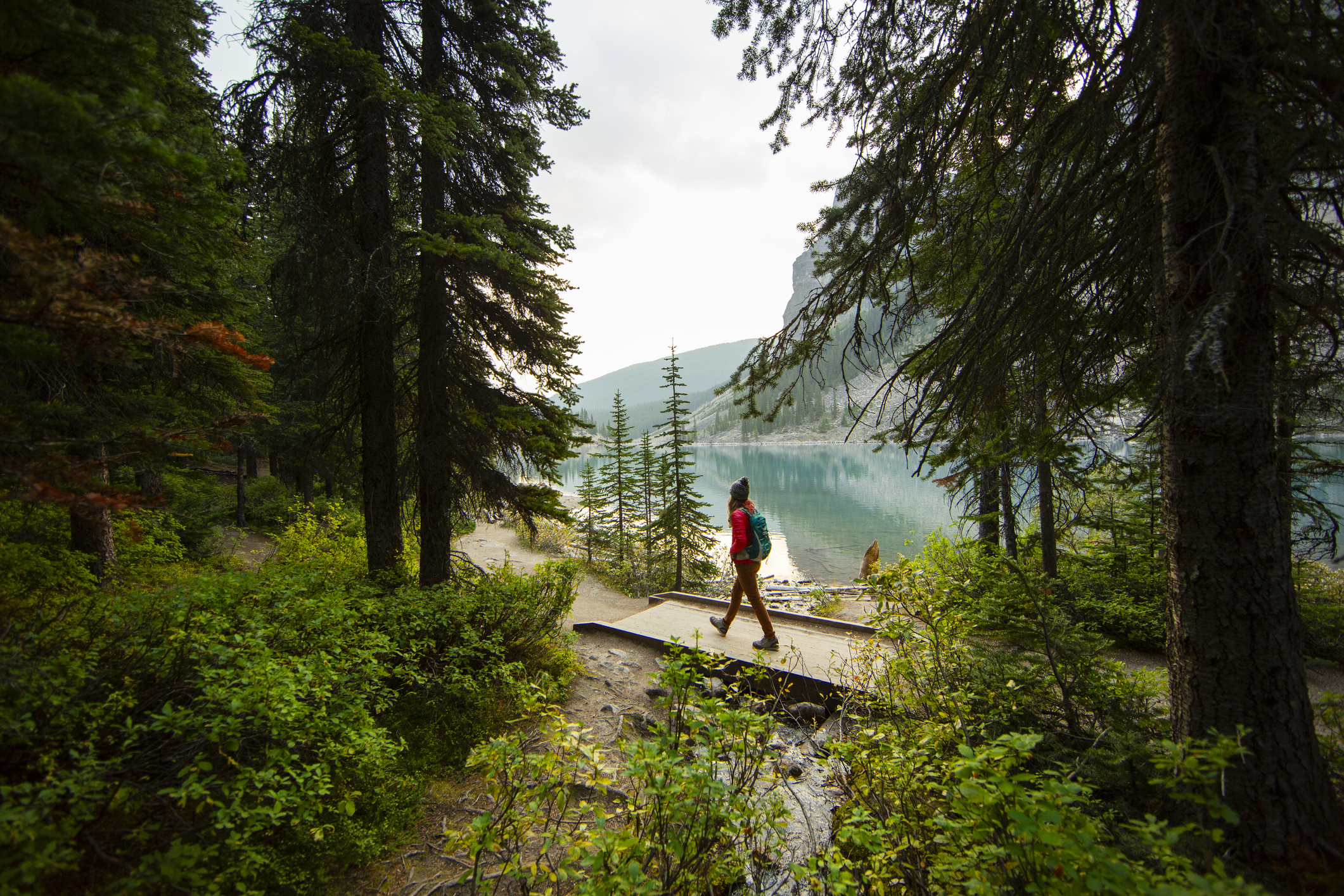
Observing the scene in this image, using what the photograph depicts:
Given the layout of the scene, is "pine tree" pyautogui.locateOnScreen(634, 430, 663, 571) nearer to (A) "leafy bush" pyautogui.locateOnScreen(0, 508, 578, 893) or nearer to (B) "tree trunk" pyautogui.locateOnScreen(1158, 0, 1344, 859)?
(A) "leafy bush" pyautogui.locateOnScreen(0, 508, 578, 893)

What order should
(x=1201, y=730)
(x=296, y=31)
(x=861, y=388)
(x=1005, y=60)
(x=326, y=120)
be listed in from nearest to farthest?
(x=1201, y=730), (x=1005, y=60), (x=296, y=31), (x=326, y=120), (x=861, y=388)

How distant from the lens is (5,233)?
1.76 metres

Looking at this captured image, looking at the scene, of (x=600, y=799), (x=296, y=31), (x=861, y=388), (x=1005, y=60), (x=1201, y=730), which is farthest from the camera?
(x=861, y=388)

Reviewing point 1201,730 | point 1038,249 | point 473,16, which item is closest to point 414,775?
point 1201,730

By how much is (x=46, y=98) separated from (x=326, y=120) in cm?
575

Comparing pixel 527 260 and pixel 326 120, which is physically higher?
pixel 326 120

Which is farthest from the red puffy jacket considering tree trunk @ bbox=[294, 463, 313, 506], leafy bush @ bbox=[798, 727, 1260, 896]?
tree trunk @ bbox=[294, 463, 313, 506]

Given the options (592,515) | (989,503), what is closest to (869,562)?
(989,503)

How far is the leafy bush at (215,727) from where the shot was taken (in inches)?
80.7

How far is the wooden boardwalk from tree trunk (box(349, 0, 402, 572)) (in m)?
3.28

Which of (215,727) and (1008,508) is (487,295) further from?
(1008,508)

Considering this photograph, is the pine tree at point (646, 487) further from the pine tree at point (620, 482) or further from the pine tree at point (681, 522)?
the pine tree at point (681, 522)

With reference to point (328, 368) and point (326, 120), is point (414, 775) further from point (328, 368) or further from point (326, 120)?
point (326, 120)

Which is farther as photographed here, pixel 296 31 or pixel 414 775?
pixel 296 31
